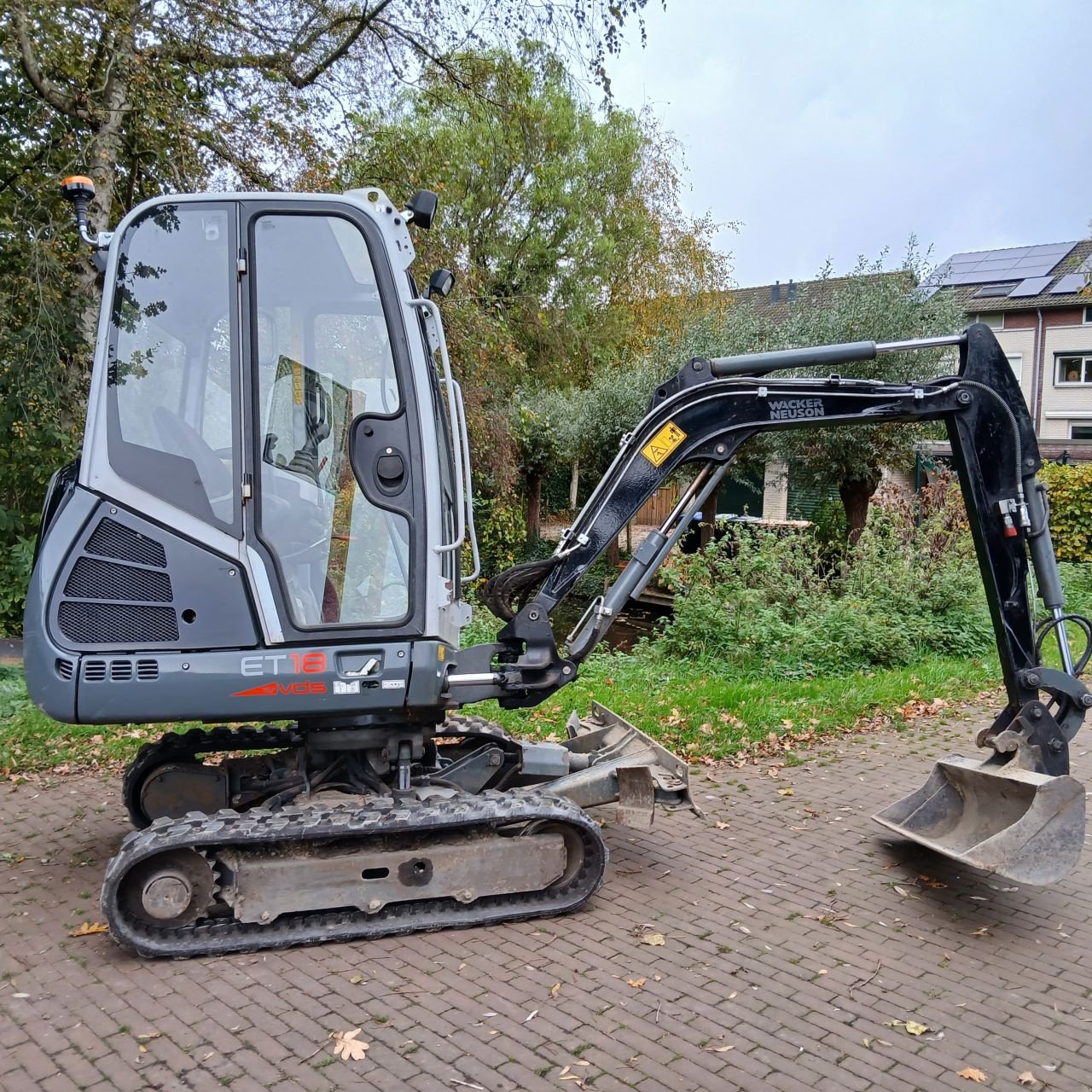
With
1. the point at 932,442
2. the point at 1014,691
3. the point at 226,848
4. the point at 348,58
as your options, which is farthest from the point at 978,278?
the point at 226,848

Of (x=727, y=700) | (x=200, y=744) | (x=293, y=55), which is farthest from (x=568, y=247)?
(x=200, y=744)

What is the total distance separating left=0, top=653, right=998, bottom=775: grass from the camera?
7152 millimetres

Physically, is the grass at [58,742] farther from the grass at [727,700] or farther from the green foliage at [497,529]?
the green foliage at [497,529]

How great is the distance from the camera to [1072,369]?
109 ft

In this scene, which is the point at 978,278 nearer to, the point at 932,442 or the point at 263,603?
the point at 932,442

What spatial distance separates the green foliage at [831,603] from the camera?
10078 mm

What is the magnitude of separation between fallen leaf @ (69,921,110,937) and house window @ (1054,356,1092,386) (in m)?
34.6

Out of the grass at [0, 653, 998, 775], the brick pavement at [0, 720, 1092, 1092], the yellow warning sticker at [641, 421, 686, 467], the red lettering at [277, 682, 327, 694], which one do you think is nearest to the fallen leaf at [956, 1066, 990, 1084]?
the brick pavement at [0, 720, 1092, 1092]

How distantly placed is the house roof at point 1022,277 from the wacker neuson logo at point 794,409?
29197 mm

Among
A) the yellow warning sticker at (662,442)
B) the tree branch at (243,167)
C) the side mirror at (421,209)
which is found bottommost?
the yellow warning sticker at (662,442)

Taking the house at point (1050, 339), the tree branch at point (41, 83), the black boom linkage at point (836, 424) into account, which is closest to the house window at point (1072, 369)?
the house at point (1050, 339)

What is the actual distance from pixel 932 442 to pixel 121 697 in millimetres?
16175

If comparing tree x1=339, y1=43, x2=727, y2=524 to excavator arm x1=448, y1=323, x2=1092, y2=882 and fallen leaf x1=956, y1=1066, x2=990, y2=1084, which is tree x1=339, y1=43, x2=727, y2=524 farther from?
fallen leaf x1=956, y1=1066, x2=990, y2=1084

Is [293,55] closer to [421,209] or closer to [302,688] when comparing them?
[421,209]
